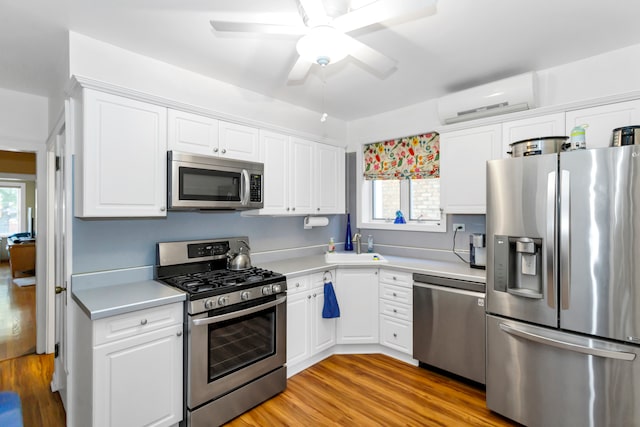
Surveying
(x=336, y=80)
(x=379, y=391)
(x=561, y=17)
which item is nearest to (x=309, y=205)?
(x=336, y=80)

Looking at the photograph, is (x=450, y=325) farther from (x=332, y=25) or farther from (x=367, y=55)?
(x=332, y=25)

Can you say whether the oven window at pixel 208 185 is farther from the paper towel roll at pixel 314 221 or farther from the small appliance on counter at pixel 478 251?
the small appliance on counter at pixel 478 251

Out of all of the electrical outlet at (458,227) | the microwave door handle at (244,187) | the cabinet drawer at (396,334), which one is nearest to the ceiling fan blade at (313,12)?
the microwave door handle at (244,187)

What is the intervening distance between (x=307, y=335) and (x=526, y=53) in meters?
2.83

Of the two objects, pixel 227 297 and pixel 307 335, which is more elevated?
pixel 227 297

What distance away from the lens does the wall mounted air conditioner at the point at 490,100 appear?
8.48ft

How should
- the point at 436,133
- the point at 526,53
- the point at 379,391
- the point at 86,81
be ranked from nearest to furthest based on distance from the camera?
the point at 86,81
the point at 526,53
the point at 379,391
the point at 436,133

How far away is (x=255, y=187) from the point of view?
276 centimetres

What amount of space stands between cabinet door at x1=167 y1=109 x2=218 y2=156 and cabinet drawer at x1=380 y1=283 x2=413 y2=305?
6.42 ft

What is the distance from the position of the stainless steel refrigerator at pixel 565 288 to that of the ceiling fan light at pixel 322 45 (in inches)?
51.8

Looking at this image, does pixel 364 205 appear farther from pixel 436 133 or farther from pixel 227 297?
pixel 227 297

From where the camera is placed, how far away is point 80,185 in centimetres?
202

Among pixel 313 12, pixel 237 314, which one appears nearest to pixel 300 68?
pixel 313 12

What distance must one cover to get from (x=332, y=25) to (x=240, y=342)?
2.04m
